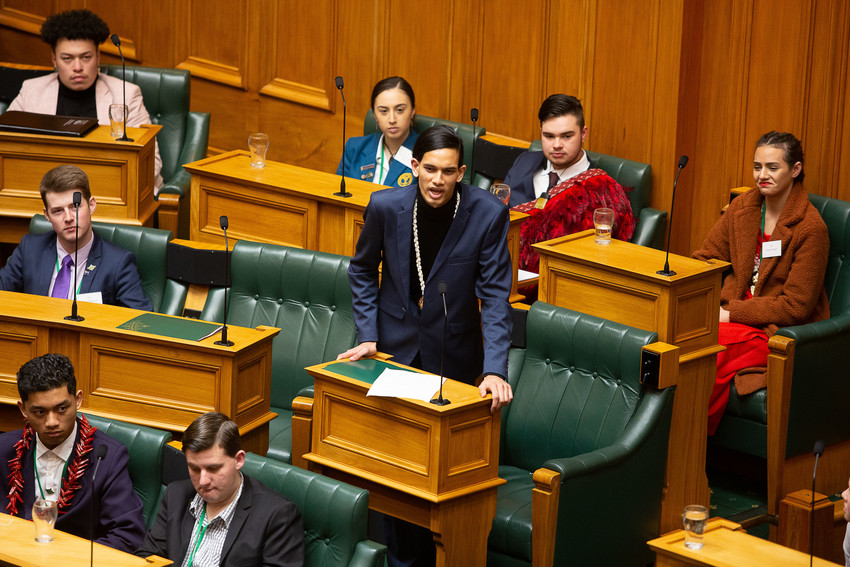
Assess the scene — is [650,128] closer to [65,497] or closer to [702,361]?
[702,361]

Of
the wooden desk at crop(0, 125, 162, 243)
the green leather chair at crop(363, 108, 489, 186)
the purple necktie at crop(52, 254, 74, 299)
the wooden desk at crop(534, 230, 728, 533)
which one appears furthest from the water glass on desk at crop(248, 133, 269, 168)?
the wooden desk at crop(534, 230, 728, 533)

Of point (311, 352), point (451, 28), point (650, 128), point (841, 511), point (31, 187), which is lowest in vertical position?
point (841, 511)

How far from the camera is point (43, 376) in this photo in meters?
2.78

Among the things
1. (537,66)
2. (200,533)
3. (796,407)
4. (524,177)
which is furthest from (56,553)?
(537,66)

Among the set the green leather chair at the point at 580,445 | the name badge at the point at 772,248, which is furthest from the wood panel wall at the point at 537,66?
the green leather chair at the point at 580,445

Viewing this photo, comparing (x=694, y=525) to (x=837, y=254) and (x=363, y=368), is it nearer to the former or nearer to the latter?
(x=363, y=368)

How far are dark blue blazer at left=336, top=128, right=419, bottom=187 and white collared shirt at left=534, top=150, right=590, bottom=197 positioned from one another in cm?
48

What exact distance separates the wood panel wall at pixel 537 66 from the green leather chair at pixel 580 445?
124 centimetres

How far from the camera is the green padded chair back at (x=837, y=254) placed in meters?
3.77

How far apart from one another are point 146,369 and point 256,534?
29.7 inches

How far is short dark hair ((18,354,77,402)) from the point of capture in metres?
2.77

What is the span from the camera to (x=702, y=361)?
330cm

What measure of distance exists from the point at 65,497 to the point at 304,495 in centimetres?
61

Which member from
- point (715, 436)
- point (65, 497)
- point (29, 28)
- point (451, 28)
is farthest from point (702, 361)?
point (29, 28)
